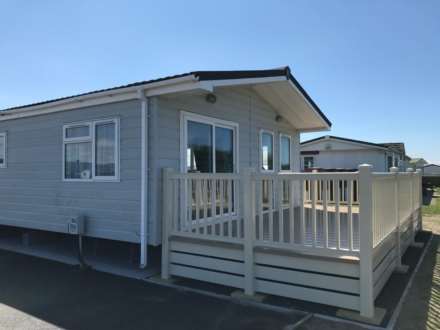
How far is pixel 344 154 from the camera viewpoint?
23.7 metres

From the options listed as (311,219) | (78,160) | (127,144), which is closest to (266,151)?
(127,144)

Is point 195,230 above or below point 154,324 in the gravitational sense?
above

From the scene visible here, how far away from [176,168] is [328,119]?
5.16 metres

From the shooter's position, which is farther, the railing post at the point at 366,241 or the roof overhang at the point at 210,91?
the roof overhang at the point at 210,91

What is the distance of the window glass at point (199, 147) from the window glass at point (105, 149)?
124 centimetres

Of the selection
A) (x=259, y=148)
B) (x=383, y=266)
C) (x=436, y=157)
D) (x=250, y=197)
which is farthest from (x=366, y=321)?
(x=436, y=157)

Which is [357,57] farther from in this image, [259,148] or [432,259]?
[432,259]

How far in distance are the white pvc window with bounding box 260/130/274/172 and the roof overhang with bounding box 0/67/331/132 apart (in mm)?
762

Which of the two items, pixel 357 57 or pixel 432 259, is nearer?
pixel 432 259

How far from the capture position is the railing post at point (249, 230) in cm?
406

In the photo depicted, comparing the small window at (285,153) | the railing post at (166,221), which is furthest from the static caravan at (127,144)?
Result: the small window at (285,153)

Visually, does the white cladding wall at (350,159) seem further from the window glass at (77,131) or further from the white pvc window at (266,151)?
the window glass at (77,131)

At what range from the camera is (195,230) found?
490 centimetres

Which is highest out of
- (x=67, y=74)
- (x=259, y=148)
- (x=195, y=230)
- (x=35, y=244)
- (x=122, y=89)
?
(x=67, y=74)
